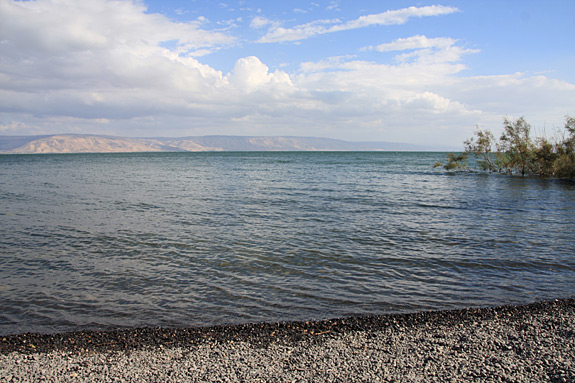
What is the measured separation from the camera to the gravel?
5738 millimetres

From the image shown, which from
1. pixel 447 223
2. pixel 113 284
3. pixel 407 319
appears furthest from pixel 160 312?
pixel 447 223

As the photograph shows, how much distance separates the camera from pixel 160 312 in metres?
8.61

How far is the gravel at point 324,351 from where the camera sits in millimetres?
5738

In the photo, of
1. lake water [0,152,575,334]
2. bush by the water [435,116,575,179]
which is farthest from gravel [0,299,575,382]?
bush by the water [435,116,575,179]

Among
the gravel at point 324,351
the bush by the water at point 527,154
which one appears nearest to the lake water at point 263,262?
the gravel at point 324,351

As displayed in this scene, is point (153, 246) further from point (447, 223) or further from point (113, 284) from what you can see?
point (447, 223)

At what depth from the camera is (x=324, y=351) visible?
21.4 ft

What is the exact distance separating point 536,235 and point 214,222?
48.6 ft

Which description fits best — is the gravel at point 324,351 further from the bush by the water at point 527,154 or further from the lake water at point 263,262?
the bush by the water at point 527,154

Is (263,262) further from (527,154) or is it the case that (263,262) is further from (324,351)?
(527,154)

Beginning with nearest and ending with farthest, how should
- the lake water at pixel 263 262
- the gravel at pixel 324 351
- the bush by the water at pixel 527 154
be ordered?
the gravel at pixel 324 351 < the lake water at pixel 263 262 < the bush by the water at pixel 527 154

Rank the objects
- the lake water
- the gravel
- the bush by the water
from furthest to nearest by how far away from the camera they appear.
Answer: the bush by the water
the lake water
the gravel

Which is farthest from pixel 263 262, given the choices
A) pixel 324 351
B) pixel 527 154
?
pixel 527 154

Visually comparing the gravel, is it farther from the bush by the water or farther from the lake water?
the bush by the water
